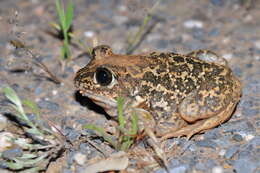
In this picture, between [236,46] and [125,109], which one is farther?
[236,46]

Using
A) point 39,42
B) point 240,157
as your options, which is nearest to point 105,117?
point 240,157

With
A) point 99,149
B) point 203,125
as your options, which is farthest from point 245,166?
point 99,149

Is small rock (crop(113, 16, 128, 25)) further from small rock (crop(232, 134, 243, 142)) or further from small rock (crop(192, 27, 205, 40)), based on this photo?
small rock (crop(232, 134, 243, 142))

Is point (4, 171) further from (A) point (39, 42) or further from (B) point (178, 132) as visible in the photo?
(A) point (39, 42)

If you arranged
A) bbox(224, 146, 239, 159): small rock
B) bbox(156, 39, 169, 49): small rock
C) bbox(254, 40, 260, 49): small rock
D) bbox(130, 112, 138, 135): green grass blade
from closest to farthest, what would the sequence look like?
bbox(130, 112, 138, 135): green grass blade, bbox(224, 146, 239, 159): small rock, bbox(254, 40, 260, 49): small rock, bbox(156, 39, 169, 49): small rock

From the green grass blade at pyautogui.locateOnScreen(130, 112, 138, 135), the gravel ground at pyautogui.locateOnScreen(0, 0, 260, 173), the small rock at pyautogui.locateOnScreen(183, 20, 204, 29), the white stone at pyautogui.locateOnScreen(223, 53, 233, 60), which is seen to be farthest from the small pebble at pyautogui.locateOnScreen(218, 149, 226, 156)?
the small rock at pyautogui.locateOnScreen(183, 20, 204, 29)

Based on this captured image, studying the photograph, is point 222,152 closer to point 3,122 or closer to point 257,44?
point 257,44
